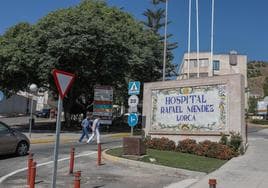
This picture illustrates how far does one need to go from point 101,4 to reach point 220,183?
1504 inches

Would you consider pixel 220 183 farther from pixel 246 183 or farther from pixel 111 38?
pixel 111 38

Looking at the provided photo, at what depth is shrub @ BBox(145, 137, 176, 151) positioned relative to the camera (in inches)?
795

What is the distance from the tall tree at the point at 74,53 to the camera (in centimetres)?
3375

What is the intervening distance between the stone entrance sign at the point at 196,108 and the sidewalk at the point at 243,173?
6.04ft

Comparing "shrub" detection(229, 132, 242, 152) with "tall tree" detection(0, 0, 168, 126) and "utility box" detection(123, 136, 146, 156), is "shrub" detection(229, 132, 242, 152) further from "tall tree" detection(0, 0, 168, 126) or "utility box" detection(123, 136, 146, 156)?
"tall tree" detection(0, 0, 168, 126)

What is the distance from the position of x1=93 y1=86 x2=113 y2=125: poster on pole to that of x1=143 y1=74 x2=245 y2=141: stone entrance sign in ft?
34.2

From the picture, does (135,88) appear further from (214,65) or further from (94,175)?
(214,65)

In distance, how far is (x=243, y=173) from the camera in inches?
543

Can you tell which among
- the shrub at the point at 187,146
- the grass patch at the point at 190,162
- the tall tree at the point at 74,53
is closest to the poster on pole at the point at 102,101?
the tall tree at the point at 74,53

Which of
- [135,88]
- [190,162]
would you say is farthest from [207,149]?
[135,88]

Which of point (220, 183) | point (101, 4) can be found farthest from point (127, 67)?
point (220, 183)

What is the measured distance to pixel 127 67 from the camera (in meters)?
37.5

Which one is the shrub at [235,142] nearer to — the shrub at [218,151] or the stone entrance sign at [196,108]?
the shrub at [218,151]

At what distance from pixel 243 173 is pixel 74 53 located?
21723 millimetres
